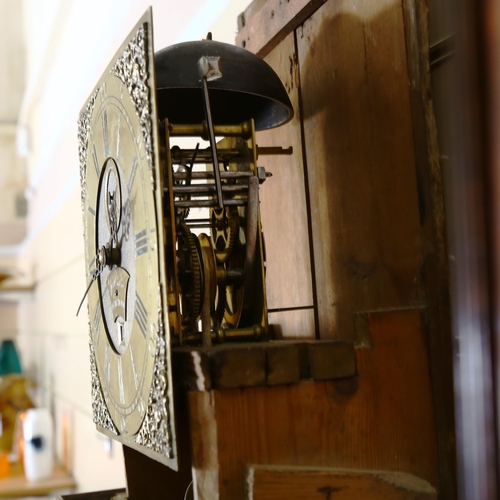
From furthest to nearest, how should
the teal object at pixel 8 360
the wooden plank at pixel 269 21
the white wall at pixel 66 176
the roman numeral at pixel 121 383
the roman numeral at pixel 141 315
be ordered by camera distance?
the teal object at pixel 8 360 → the white wall at pixel 66 176 → the wooden plank at pixel 269 21 → the roman numeral at pixel 121 383 → the roman numeral at pixel 141 315

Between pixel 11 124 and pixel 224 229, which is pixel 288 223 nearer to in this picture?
pixel 224 229

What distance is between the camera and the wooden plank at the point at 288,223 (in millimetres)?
1133

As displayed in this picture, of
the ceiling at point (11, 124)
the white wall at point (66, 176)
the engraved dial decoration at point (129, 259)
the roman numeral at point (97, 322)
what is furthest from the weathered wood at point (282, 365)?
the ceiling at point (11, 124)

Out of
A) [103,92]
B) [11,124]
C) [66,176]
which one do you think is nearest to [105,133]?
[103,92]

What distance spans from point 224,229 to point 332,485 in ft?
1.30

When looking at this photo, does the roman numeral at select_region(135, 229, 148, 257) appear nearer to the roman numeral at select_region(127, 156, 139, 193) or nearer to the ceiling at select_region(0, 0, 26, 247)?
the roman numeral at select_region(127, 156, 139, 193)

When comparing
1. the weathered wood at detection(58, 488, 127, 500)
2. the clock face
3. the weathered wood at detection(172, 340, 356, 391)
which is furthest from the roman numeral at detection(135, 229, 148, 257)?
the weathered wood at detection(58, 488, 127, 500)

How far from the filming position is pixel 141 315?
2.89 feet

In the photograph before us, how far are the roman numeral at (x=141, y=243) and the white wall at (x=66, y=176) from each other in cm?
75

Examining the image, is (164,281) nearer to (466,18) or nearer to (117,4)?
(466,18)

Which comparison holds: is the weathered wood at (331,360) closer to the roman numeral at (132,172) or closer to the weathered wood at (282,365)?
the weathered wood at (282,365)

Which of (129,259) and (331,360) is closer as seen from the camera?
(331,360)

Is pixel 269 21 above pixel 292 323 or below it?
above

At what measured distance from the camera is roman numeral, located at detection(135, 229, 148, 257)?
0.85 metres
